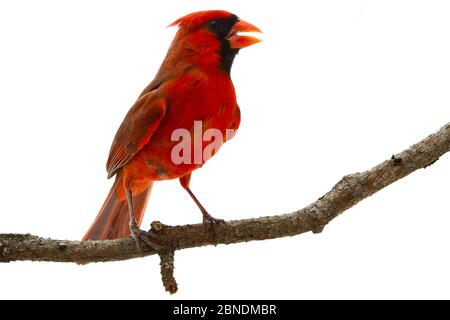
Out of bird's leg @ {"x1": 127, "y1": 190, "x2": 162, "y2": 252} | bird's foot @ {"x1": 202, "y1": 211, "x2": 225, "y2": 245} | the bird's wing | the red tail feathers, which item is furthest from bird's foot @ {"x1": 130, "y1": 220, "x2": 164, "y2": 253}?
the red tail feathers

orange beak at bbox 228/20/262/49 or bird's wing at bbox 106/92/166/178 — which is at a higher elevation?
orange beak at bbox 228/20/262/49

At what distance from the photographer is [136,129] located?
276 centimetres

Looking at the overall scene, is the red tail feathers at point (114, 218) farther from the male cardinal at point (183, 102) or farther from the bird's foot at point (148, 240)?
the bird's foot at point (148, 240)

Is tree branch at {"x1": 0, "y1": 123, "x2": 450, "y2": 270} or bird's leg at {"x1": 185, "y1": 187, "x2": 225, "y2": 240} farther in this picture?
bird's leg at {"x1": 185, "y1": 187, "x2": 225, "y2": 240}

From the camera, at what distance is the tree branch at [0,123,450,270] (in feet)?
8.14

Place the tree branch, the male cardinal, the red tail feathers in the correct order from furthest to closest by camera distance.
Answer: the red tail feathers, the male cardinal, the tree branch

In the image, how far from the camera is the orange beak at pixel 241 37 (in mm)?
2707

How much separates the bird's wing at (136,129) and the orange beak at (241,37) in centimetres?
38

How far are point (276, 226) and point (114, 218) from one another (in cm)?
90

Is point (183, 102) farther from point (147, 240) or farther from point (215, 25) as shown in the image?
point (147, 240)

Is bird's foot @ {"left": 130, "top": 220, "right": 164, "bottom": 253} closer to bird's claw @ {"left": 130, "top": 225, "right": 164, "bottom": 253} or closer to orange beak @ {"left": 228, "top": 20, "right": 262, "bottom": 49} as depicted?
bird's claw @ {"left": 130, "top": 225, "right": 164, "bottom": 253}

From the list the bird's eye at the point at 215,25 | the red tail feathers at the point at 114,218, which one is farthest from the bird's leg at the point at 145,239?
the bird's eye at the point at 215,25

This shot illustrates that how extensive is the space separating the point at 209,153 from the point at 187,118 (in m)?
0.18

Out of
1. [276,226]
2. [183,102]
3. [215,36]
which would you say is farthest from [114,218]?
[215,36]
